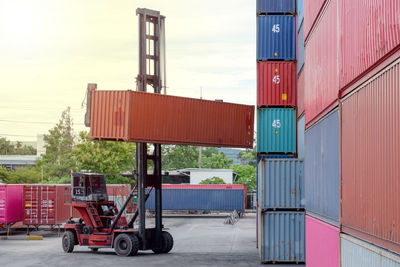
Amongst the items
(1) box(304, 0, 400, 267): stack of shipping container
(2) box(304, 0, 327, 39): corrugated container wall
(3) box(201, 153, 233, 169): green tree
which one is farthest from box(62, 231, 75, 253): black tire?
(3) box(201, 153, 233, 169): green tree

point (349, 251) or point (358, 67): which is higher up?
point (358, 67)

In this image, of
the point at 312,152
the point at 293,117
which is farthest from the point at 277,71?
the point at 312,152

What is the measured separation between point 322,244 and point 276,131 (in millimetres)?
12925

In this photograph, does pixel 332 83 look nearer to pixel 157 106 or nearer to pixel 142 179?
pixel 157 106

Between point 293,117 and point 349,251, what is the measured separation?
1588 cm

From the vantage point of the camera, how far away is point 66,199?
35.8 meters

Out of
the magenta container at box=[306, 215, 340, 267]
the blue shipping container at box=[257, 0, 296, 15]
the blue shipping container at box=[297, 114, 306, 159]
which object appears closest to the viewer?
the magenta container at box=[306, 215, 340, 267]

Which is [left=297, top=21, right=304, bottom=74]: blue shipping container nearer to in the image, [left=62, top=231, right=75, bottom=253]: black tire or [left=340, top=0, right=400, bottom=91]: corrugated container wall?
[left=62, top=231, right=75, bottom=253]: black tire

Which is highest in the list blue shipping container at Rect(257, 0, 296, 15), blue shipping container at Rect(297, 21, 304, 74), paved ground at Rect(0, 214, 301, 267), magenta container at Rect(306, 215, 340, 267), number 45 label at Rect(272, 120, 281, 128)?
blue shipping container at Rect(257, 0, 296, 15)

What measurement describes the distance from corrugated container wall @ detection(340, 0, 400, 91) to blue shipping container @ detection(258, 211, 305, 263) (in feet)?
38.5

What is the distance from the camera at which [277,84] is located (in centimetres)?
2491

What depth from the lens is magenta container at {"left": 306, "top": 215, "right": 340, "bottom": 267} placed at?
1031 cm

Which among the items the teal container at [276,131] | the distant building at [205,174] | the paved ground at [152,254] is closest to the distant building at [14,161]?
the distant building at [205,174]

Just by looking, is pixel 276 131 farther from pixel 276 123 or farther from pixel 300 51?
pixel 300 51
